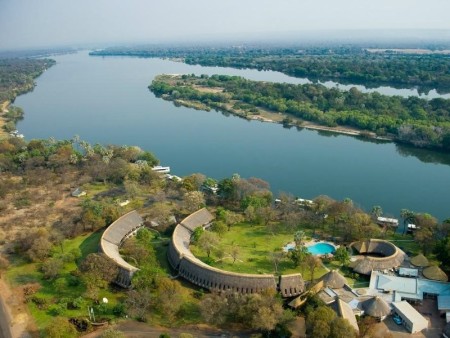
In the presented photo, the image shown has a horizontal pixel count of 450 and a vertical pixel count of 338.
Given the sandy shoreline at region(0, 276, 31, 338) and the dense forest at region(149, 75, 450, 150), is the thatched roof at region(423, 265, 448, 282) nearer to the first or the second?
the sandy shoreline at region(0, 276, 31, 338)

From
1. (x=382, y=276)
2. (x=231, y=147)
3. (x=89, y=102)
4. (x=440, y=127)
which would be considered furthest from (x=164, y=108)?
(x=382, y=276)

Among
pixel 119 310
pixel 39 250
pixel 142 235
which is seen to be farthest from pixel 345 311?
pixel 39 250

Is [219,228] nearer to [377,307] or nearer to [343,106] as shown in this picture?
[377,307]

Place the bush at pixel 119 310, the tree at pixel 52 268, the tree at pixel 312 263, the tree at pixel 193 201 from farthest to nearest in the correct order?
the tree at pixel 193 201, the tree at pixel 52 268, the tree at pixel 312 263, the bush at pixel 119 310

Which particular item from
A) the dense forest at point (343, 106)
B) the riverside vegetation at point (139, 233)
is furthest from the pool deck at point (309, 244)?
the dense forest at point (343, 106)

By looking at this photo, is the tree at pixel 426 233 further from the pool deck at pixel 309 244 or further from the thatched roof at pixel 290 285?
the thatched roof at pixel 290 285

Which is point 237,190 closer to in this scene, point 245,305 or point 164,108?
point 245,305
